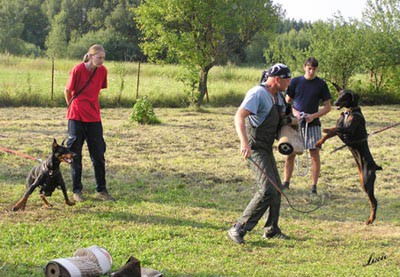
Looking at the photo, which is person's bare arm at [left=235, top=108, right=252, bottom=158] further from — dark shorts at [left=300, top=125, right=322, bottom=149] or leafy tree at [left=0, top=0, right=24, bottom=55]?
leafy tree at [left=0, top=0, right=24, bottom=55]

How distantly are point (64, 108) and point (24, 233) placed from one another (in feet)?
45.3

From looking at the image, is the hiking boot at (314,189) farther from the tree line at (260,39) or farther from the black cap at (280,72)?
the tree line at (260,39)

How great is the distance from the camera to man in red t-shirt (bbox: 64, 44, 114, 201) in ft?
24.3

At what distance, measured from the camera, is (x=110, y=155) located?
11070mm

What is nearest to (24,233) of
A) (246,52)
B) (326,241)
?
(326,241)

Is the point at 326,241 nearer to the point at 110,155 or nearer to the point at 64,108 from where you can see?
the point at 110,155

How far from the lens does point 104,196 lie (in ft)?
25.3

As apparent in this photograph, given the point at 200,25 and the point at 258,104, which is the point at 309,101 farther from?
the point at 200,25

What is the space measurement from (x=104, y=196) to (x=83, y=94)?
1375 mm

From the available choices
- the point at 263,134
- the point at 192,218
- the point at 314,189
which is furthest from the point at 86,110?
the point at 314,189

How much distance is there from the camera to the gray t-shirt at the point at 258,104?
5730mm

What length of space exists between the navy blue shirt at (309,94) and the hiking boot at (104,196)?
291 cm

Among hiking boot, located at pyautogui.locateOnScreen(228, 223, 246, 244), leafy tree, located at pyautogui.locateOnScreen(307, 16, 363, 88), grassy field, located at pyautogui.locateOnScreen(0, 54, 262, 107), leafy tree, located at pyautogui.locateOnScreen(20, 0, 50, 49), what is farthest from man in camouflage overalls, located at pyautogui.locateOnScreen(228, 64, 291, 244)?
leafy tree, located at pyautogui.locateOnScreen(20, 0, 50, 49)

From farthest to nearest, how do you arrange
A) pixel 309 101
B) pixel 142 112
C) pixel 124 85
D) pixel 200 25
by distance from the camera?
1. pixel 124 85
2. pixel 200 25
3. pixel 142 112
4. pixel 309 101
